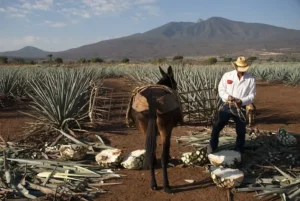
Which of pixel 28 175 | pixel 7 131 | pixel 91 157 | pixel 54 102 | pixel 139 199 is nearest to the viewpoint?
pixel 139 199

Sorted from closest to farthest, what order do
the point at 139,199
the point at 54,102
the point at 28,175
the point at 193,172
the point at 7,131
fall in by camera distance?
1. the point at 139,199
2. the point at 28,175
3. the point at 193,172
4. the point at 54,102
5. the point at 7,131

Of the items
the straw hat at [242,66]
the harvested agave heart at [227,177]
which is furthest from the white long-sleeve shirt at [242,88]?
the harvested agave heart at [227,177]

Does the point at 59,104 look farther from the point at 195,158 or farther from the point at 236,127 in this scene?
the point at 236,127

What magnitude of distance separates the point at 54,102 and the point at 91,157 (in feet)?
6.82

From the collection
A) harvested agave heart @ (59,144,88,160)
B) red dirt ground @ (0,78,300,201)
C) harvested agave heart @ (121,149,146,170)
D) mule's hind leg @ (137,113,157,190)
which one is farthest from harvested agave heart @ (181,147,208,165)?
harvested agave heart @ (59,144,88,160)

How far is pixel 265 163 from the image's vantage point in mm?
4898

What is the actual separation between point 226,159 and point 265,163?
601 millimetres

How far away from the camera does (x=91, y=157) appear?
18.2 feet

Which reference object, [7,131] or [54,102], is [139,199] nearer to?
[54,102]

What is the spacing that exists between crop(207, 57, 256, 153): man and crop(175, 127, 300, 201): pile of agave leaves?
0.34 metres

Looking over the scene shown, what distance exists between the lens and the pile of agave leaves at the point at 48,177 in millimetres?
4078

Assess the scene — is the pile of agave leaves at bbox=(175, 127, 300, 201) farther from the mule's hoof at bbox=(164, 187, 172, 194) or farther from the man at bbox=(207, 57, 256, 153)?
the mule's hoof at bbox=(164, 187, 172, 194)

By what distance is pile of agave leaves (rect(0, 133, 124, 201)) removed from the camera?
161 inches

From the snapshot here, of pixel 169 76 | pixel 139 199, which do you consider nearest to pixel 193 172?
pixel 139 199
